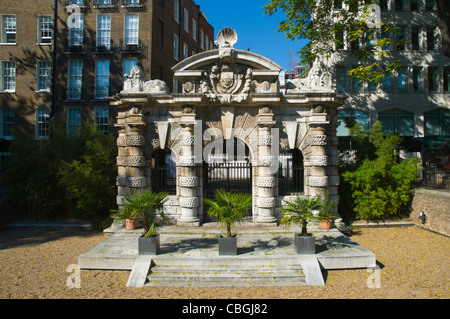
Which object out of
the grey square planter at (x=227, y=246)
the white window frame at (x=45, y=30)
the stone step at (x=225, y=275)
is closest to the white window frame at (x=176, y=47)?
the white window frame at (x=45, y=30)

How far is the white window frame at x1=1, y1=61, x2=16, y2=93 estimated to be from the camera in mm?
22359

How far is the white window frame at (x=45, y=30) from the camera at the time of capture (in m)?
22.0

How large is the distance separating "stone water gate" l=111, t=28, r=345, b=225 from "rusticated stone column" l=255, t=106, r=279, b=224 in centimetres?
4

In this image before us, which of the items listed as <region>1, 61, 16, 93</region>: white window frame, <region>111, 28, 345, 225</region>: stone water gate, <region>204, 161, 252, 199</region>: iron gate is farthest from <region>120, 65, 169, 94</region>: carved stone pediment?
<region>1, 61, 16, 93</region>: white window frame

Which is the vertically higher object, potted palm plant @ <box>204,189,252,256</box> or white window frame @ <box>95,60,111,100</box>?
white window frame @ <box>95,60,111,100</box>

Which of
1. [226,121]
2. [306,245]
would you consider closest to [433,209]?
[306,245]

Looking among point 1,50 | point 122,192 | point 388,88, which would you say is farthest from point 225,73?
point 1,50

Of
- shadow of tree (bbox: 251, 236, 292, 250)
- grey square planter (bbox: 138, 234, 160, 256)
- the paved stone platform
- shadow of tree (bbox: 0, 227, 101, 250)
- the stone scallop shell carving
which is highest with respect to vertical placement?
the stone scallop shell carving

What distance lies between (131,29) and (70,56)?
4777mm

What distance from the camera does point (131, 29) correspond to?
69.9 feet

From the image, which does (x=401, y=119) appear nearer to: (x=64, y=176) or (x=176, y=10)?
(x=176, y=10)

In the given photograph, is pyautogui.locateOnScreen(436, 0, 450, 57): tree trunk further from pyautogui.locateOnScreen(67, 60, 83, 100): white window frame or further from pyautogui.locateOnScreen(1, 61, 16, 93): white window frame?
pyautogui.locateOnScreen(1, 61, 16, 93): white window frame

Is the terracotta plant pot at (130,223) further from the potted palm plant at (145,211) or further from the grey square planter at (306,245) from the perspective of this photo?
the grey square planter at (306,245)

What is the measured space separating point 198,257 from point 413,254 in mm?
6879
